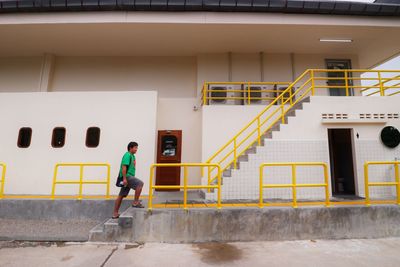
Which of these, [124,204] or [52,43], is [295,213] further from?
[52,43]

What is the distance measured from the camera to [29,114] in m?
7.75

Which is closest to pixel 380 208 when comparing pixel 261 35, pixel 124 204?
pixel 124 204

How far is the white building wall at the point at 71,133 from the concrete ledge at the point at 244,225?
2658 millimetres

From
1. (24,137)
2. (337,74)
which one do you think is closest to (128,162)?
(24,137)

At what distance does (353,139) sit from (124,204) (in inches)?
281

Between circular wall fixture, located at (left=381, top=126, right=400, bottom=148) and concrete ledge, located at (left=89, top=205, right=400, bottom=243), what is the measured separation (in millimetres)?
2777

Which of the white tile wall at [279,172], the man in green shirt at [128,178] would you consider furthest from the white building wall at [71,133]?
the white tile wall at [279,172]

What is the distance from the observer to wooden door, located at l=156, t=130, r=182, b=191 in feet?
27.8

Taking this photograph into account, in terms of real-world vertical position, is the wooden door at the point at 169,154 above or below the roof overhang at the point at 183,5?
below

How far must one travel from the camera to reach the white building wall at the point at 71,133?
7.38 metres

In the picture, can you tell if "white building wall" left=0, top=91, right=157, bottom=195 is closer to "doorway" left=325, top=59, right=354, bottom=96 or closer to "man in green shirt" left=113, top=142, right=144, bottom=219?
"man in green shirt" left=113, top=142, right=144, bottom=219

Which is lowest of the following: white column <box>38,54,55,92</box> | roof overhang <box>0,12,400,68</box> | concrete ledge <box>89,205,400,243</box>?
concrete ledge <box>89,205,400,243</box>

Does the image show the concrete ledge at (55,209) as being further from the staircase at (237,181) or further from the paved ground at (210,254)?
the staircase at (237,181)

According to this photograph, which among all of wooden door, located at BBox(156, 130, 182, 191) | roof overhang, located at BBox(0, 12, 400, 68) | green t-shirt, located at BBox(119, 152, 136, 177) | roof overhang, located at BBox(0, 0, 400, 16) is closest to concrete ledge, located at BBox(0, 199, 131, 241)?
green t-shirt, located at BBox(119, 152, 136, 177)
